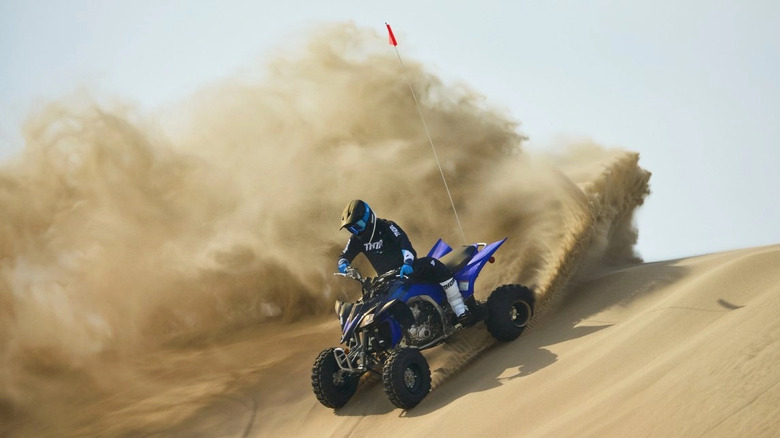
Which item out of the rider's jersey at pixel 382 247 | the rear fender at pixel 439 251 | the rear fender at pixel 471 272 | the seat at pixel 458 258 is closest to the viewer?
the rider's jersey at pixel 382 247

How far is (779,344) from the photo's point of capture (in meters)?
5.14

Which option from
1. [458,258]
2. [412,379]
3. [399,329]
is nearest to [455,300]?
[458,258]

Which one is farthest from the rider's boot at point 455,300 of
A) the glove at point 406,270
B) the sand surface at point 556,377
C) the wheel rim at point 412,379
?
the wheel rim at point 412,379

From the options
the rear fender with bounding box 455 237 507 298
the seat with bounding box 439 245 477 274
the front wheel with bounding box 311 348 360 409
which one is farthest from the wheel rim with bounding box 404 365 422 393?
the seat with bounding box 439 245 477 274

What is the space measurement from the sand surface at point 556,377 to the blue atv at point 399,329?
0.85 feet

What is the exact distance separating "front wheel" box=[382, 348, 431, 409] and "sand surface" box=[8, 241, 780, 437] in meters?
0.16

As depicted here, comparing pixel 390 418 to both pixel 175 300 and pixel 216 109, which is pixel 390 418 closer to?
pixel 175 300

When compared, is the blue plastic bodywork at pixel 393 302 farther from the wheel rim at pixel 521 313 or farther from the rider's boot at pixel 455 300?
the wheel rim at pixel 521 313

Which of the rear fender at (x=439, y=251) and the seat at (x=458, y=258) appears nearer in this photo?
the seat at (x=458, y=258)

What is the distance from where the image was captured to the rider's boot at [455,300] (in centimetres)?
837

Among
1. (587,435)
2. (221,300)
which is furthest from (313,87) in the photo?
(587,435)

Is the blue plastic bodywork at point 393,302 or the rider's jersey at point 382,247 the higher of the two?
the rider's jersey at point 382,247

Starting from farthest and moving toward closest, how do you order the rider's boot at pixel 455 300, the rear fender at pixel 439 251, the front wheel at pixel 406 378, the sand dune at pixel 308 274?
the rear fender at pixel 439 251 → the rider's boot at pixel 455 300 → the front wheel at pixel 406 378 → the sand dune at pixel 308 274

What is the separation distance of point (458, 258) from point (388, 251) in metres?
0.84
